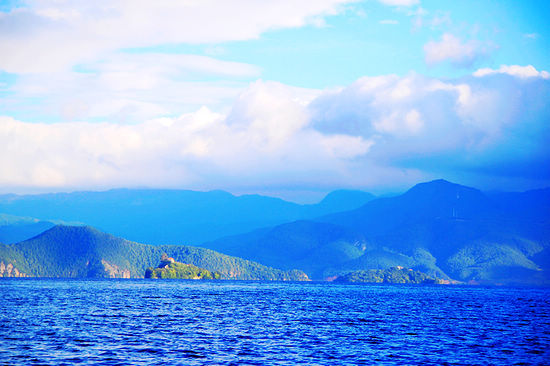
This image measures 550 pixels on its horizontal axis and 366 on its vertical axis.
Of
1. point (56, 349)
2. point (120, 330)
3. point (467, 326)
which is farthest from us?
point (467, 326)

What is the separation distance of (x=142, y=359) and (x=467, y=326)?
70.6m

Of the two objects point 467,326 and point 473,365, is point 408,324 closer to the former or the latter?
point 467,326

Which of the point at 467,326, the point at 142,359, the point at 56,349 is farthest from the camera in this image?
the point at 467,326

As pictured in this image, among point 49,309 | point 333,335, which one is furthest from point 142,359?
point 49,309

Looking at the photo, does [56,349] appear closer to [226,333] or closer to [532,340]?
[226,333]

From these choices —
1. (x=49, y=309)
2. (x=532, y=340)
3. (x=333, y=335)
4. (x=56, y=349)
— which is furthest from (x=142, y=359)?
(x=49, y=309)

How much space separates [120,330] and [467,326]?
63724 millimetres

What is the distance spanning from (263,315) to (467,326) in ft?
131

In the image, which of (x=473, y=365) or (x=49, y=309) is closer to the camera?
(x=473, y=365)

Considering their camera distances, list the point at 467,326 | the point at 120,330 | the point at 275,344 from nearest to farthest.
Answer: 1. the point at 275,344
2. the point at 120,330
3. the point at 467,326

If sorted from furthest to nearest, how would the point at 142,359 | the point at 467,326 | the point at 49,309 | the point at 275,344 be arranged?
the point at 49,309 → the point at 467,326 → the point at 275,344 → the point at 142,359

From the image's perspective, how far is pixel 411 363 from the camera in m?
70.8

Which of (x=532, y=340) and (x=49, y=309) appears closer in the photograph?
(x=532, y=340)

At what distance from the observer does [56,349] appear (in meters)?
72.4
